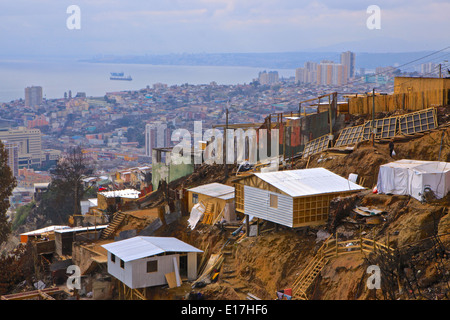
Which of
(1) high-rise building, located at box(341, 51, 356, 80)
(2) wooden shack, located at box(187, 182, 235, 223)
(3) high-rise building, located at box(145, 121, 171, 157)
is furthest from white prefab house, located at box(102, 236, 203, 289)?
(1) high-rise building, located at box(341, 51, 356, 80)

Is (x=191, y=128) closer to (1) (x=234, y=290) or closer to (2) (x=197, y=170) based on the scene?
(2) (x=197, y=170)

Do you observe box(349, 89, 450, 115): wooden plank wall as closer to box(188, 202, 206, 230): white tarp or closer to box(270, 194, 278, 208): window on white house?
box(188, 202, 206, 230): white tarp

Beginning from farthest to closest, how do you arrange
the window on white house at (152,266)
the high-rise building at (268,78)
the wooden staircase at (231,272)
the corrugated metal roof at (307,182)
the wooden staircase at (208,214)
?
the high-rise building at (268,78) < the wooden staircase at (208,214) < the window on white house at (152,266) < the corrugated metal roof at (307,182) < the wooden staircase at (231,272)

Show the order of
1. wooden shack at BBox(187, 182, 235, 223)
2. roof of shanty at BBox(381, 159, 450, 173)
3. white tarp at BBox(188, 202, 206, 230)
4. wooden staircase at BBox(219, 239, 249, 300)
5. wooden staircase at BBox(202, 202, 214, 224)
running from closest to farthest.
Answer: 1. wooden staircase at BBox(219, 239, 249, 300)
2. roof of shanty at BBox(381, 159, 450, 173)
3. wooden shack at BBox(187, 182, 235, 223)
4. wooden staircase at BBox(202, 202, 214, 224)
5. white tarp at BBox(188, 202, 206, 230)

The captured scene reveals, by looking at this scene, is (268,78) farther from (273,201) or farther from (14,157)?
(273,201)

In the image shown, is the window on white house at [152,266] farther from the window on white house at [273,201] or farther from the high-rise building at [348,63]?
the high-rise building at [348,63]

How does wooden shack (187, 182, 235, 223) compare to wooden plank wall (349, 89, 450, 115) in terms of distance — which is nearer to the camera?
wooden shack (187, 182, 235, 223)

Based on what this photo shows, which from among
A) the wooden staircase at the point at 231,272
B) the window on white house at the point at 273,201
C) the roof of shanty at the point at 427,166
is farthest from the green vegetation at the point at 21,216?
the roof of shanty at the point at 427,166
